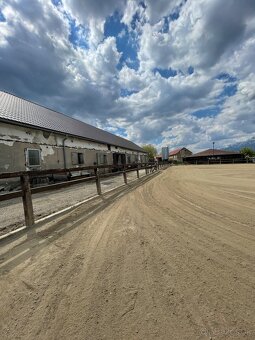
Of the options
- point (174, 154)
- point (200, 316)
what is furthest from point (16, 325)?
point (174, 154)

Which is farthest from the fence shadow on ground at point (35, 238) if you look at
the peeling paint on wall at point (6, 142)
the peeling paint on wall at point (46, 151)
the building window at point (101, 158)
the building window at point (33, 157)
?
the building window at point (101, 158)

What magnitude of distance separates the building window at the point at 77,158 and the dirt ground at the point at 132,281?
12.5 m

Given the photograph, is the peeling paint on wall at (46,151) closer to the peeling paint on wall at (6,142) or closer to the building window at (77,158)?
the peeling paint on wall at (6,142)

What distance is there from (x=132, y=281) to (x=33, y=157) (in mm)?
11530

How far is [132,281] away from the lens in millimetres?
2270

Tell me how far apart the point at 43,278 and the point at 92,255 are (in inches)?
28.3

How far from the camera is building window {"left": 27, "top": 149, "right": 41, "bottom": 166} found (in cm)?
1173

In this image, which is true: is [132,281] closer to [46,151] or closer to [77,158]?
[46,151]

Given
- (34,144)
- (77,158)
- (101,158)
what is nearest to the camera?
(34,144)

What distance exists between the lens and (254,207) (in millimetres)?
5090

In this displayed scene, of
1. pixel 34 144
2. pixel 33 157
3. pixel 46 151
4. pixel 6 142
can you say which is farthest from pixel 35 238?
pixel 46 151

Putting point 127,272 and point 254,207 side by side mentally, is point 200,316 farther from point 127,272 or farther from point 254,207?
point 254,207

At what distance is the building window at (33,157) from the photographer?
1173 cm

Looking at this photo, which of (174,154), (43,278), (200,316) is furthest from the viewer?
(174,154)
